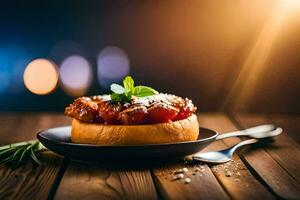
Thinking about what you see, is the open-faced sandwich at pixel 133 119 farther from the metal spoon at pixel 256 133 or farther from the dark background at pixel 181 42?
the dark background at pixel 181 42

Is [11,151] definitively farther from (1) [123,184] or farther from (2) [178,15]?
(2) [178,15]

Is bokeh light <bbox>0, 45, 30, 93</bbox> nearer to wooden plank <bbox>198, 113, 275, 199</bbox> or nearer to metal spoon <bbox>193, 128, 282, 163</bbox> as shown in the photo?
wooden plank <bbox>198, 113, 275, 199</bbox>

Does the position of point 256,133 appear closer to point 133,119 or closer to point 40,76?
point 133,119

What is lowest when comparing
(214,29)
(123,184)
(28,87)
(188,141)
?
(28,87)

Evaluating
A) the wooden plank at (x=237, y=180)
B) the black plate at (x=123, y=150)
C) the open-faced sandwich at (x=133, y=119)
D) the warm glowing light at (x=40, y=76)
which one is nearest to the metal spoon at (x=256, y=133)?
the wooden plank at (x=237, y=180)

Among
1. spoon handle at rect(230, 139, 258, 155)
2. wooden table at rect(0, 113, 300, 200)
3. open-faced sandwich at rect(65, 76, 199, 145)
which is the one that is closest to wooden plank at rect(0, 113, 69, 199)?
wooden table at rect(0, 113, 300, 200)

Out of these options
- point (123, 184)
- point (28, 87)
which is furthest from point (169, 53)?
point (123, 184)
